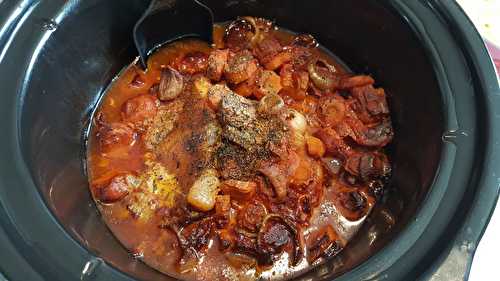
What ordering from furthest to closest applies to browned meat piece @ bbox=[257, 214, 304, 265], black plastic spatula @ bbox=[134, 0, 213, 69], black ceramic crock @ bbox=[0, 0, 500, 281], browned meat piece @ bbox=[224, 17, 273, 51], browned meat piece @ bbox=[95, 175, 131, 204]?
browned meat piece @ bbox=[224, 17, 273, 51], black plastic spatula @ bbox=[134, 0, 213, 69], browned meat piece @ bbox=[95, 175, 131, 204], browned meat piece @ bbox=[257, 214, 304, 265], black ceramic crock @ bbox=[0, 0, 500, 281]

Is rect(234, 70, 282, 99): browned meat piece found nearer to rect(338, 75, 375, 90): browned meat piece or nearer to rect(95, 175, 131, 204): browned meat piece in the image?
rect(338, 75, 375, 90): browned meat piece

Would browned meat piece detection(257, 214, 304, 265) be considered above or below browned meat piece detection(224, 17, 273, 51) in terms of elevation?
below


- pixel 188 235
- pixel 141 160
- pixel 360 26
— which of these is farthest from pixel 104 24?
pixel 360 26

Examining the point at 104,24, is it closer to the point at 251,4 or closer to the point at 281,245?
the point at 251,4

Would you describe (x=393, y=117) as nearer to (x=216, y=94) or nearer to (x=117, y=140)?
(x=216, y=94)

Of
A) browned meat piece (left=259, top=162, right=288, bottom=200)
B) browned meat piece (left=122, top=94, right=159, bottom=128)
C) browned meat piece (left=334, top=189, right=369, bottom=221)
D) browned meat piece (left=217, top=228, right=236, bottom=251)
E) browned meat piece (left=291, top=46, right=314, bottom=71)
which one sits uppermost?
browned meat piece (left=291, top=46, right=314, bottom=71)

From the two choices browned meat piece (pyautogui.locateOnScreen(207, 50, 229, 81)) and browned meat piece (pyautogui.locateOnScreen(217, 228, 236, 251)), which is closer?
browned meat piece (pyautogui.locateOnScreen(217, 228, 236, 251))

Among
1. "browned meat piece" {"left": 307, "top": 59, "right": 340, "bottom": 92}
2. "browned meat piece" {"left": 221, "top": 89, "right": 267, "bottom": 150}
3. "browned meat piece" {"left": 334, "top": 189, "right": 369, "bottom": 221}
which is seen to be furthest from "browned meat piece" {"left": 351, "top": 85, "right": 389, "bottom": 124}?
"browned meat piece" {"left": 221, "top": 89, "right": 267, "bottom": 150}

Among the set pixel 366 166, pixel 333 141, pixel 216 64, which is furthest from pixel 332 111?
pixel 216 64
